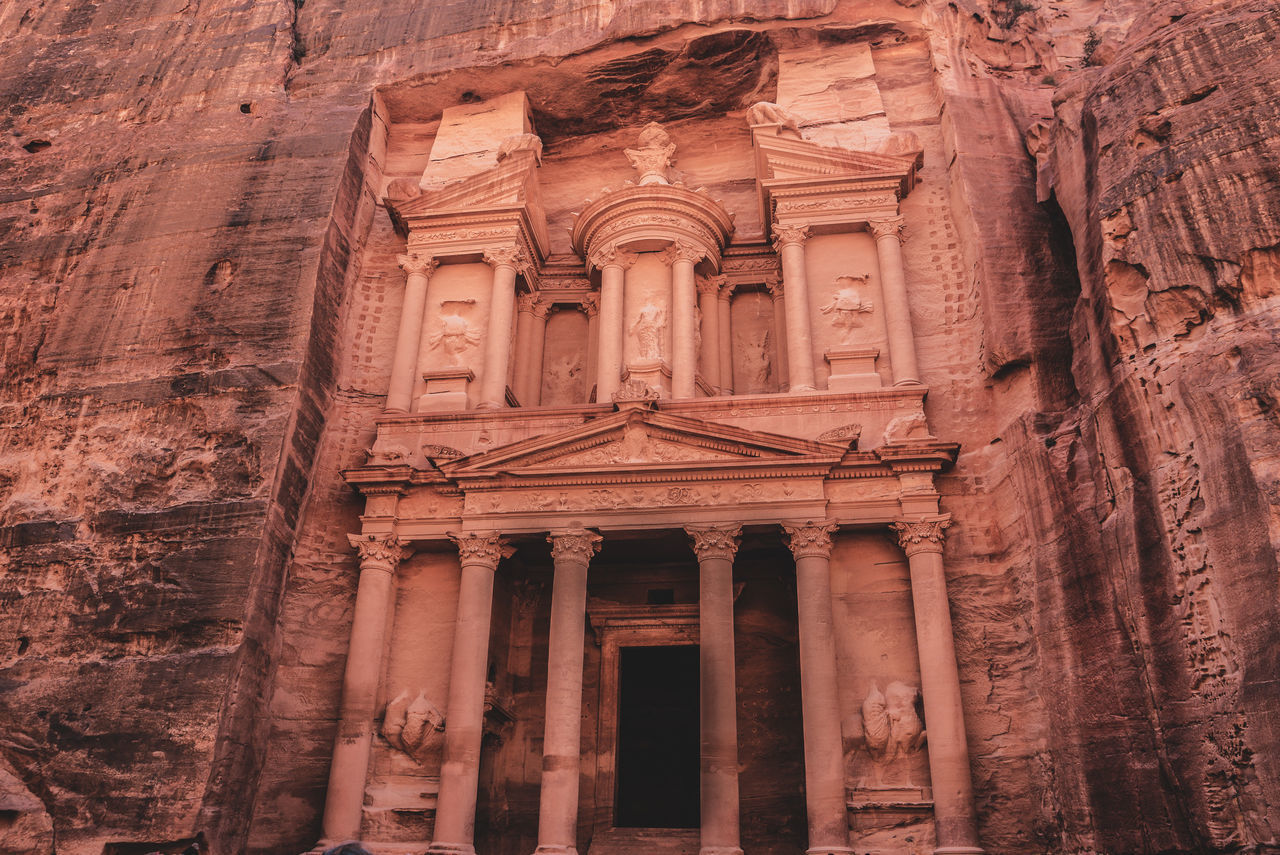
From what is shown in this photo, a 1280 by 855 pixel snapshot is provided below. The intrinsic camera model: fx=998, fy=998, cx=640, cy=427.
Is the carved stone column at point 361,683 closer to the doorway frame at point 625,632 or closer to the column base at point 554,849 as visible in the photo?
the column base at point 554,849

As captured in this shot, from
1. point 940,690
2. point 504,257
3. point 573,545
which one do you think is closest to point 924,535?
point 940,690

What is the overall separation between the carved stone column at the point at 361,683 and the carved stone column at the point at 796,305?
19.9 feet

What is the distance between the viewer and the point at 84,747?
11320 millimetres

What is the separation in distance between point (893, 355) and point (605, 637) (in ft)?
18.6

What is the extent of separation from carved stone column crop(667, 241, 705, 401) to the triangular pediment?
54.1 inches

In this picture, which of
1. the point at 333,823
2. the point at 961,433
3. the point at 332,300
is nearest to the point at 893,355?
the point at 961,433

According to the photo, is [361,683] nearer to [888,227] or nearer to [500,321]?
[500,321]

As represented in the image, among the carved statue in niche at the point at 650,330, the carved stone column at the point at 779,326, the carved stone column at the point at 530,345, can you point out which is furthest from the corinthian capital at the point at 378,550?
the carved stone column at the point at 779,326

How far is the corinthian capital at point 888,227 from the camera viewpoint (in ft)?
49.2

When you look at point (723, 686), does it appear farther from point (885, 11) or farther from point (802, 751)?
point (885, 11)

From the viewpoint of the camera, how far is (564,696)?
12.0 meters

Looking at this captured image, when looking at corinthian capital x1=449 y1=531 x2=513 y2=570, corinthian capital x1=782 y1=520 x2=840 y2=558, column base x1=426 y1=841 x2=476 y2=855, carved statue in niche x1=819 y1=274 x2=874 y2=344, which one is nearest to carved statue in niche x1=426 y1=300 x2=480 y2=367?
corinthian capital x1=449 y1=531 x2=513 y2=570

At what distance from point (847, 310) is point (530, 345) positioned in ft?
17.5

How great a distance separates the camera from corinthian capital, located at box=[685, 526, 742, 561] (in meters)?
12.5
